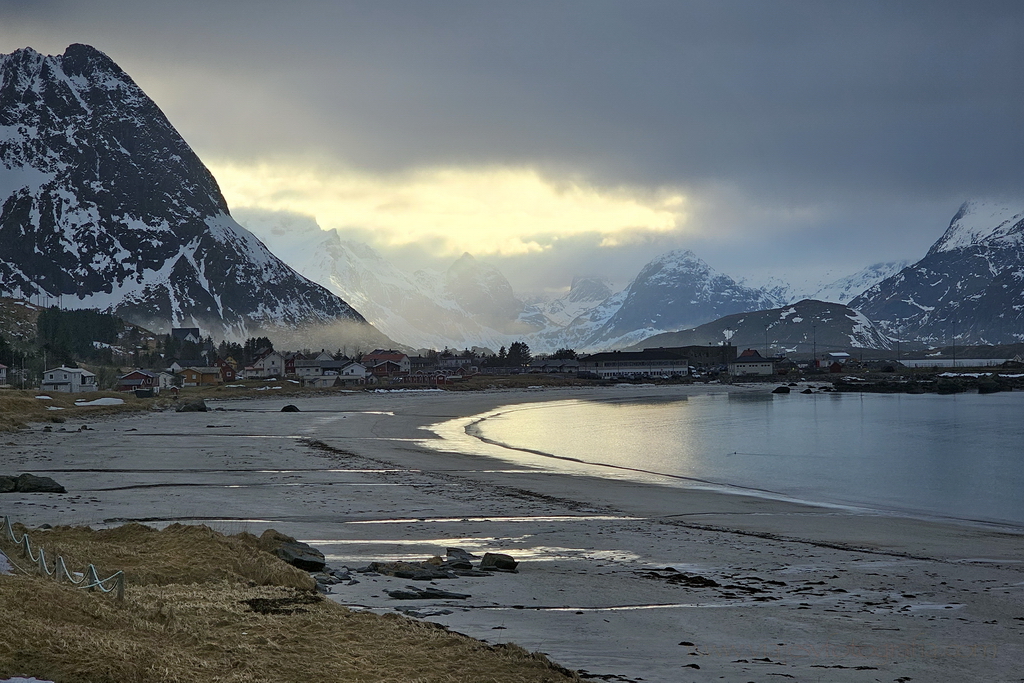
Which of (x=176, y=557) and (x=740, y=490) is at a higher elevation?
(x=176, y=557)

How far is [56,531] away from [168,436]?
48.2m

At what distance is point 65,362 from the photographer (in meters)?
158

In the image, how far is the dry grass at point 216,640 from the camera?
10117 millimetres

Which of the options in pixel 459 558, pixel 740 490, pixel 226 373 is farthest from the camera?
pixel 226 373

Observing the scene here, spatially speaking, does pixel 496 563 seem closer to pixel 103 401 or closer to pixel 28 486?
pixel 28 486

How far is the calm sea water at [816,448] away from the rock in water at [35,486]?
28.4 meters

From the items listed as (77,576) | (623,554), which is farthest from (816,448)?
(77,576)

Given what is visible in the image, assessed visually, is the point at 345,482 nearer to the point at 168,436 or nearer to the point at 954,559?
the point at 954,559

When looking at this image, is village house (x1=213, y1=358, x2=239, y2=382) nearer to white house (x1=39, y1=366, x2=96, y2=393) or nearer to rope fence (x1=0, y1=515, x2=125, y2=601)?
white house (x1=39, y1=366, x2=96, y2=393)

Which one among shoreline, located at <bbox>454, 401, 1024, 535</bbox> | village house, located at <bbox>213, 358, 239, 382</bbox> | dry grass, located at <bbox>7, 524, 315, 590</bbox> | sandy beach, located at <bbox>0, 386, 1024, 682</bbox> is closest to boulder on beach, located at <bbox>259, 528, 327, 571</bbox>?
dry grass, located at <bbox>7, 524, 315, 590</bbox>

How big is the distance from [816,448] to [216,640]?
210 feet

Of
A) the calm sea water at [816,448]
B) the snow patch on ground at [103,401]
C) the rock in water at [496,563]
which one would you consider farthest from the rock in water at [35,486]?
the snow patch on ground at [103,401]

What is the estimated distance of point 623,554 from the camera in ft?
79.0

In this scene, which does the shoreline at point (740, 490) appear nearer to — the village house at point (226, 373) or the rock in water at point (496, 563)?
the rock in water at point (496, 563)
